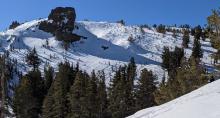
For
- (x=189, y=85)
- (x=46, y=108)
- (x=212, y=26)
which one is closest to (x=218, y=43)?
(x=212, y=26)

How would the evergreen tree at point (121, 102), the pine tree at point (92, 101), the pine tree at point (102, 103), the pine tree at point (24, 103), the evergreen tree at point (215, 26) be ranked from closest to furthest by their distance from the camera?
1. the evergreen tree at point (215, 26)
2. the pine tree at point (92, 101)
3. the pine tree at point (102, 103)
4. the pine tree at point (24, 103)
5. the evergreen tree at point (121, 102)

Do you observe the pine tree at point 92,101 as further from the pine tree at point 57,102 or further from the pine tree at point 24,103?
the pine tree at point 24,103

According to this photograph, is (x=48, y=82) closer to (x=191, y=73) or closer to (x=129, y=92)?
(x=129, y=92)

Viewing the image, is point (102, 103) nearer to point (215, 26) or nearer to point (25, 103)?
point (25, 103)

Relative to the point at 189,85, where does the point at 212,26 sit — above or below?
above

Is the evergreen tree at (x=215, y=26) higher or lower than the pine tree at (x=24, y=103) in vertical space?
higher

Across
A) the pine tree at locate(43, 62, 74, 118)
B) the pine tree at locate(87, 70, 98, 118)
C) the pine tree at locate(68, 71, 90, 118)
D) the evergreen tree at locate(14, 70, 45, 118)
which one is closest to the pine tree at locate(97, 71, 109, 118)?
the pine tree at locate(87, 70, 98, 118)

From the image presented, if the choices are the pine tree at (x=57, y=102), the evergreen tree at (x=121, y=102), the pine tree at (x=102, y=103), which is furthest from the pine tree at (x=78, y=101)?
the evergreen tree at (x=121, y=102)

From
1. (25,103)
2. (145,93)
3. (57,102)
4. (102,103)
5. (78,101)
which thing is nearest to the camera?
(78,101)

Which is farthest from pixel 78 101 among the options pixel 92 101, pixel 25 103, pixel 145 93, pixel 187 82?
pixel 145 93

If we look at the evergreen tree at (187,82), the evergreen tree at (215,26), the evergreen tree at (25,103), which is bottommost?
the evergreen tree at (25,103)

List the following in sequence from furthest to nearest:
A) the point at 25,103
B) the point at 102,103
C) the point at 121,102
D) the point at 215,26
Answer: the point at 121,102
the point at 25,103
the point at 102,103
the point at 215,26

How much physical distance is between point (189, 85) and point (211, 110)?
45.3 m

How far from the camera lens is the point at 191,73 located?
65000 millimetres
